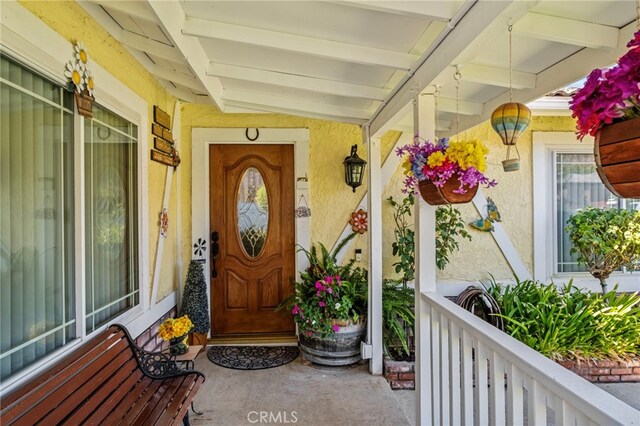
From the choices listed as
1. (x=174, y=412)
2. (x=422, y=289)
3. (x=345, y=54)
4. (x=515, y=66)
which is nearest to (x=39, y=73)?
(x=345, y=54)

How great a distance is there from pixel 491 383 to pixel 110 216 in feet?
7.60

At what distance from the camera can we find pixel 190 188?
357 centimetres

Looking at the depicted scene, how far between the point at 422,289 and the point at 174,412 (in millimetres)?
1414

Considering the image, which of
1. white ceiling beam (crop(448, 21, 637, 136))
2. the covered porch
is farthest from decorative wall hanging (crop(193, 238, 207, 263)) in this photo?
white ceiling beam (crop(448, 21, 637, 136))

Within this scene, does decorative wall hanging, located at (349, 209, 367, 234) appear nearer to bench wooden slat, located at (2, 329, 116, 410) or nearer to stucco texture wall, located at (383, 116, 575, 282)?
stucco texture wall, located at (383, 116, 575, 282)

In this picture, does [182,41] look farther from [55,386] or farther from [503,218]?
[503,218]

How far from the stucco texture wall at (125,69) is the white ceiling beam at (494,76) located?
2.14 meters

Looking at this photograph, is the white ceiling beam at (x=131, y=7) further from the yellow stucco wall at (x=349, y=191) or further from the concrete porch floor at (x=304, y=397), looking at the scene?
the concrete porch floor at (x=304, y=397)

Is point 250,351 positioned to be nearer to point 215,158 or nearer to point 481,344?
point 215,158

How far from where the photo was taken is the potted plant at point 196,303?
3.22 metres

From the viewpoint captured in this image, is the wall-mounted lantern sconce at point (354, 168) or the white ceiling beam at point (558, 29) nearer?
the white ceiling beam at point (558, 29)

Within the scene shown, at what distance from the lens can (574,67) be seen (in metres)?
1.82

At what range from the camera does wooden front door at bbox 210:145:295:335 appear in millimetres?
3639

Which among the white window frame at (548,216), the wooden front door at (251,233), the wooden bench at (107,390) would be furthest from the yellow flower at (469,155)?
the white window frame at (548,216)
